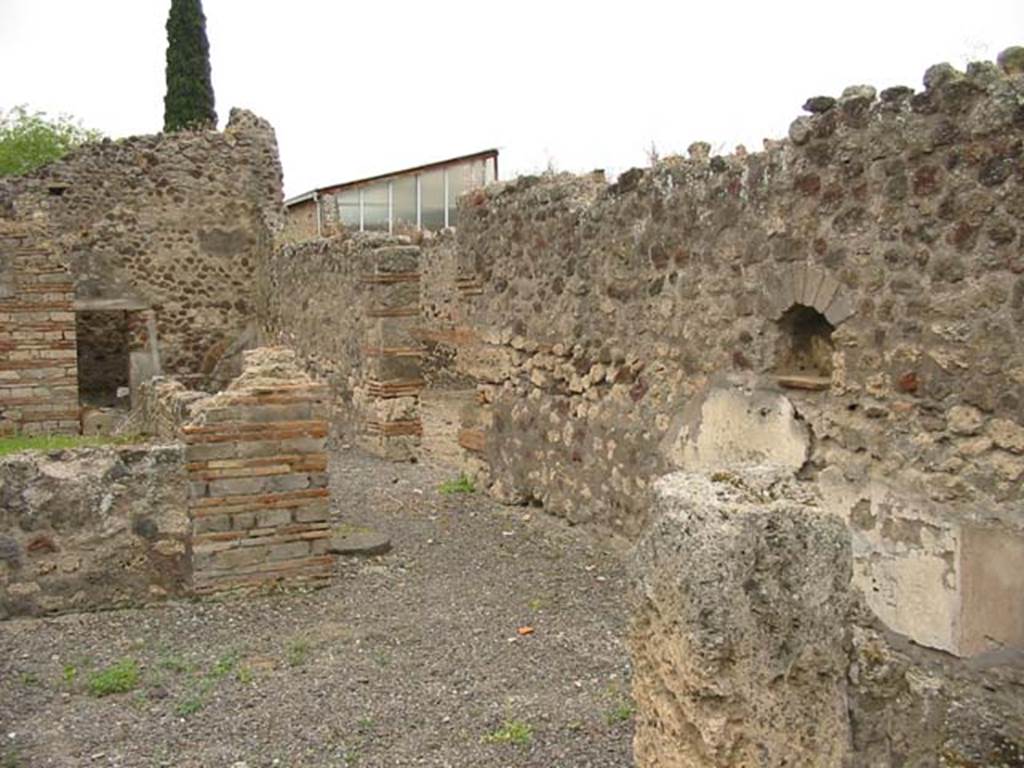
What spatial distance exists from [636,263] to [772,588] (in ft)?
14.2

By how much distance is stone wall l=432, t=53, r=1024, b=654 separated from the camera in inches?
170

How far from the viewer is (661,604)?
2.71 m

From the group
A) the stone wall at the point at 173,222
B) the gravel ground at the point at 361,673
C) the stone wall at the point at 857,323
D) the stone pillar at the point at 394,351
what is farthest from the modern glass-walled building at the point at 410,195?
the gravel ground at the point at 361,673

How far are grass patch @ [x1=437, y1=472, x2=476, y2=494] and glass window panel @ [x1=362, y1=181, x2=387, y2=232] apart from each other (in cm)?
1384

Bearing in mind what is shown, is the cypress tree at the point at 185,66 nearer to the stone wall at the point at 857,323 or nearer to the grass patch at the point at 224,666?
the stone wall at the point at 857,323

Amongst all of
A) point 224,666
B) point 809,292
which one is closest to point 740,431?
point 809,292

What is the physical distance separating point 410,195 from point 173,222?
20.9 ft

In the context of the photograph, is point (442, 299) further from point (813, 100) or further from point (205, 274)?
point (813, 100)

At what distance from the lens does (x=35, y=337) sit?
43.6 ft

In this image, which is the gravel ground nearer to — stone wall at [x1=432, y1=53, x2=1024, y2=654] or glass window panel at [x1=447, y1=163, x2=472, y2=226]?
stone wall at [x1=432, y1=53, x2=1024, y2=654]

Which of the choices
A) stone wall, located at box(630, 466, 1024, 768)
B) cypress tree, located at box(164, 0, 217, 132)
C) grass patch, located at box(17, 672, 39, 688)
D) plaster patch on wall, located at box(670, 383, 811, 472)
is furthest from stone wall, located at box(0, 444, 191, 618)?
cypress tree, located at box(164, 0, 217, 132)

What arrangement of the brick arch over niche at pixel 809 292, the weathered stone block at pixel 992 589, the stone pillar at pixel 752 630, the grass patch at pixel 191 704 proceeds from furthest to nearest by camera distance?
the brick arch over niche at pixel 809 292 → the grass patch at pixel 191 704 → the weathered stone block at pixel 992 589 → the stone pillar at pixel 752 630

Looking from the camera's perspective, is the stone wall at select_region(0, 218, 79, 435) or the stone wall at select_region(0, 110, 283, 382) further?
the stone wall at select_region(0, 110, 283, 382)

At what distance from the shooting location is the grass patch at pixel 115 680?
15.7ft
